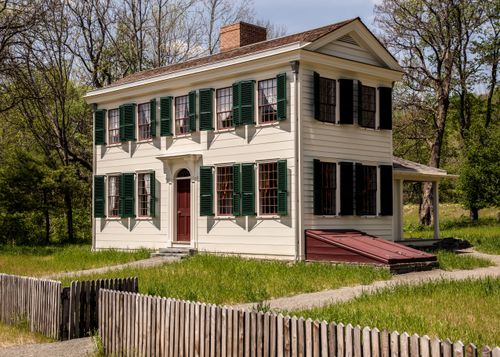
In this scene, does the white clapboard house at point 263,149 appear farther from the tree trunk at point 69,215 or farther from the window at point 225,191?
the tree trunk at point 69,215

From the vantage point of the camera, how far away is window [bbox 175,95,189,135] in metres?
23.8

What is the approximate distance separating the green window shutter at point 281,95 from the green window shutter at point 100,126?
9.65 meters

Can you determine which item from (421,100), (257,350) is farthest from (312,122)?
(421,100)

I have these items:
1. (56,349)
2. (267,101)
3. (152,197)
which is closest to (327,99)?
(267,101)

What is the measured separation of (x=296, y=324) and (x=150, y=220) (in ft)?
61.2

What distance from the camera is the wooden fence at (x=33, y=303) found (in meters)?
10.4

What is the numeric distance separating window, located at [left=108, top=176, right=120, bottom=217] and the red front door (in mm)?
3628

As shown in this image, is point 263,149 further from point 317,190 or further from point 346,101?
point 346,101

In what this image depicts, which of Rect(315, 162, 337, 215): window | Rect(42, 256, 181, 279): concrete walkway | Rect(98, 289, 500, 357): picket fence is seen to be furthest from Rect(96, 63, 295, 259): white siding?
Rect(98, 289, 500, 357): picket fence

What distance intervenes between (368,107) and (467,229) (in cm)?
1441

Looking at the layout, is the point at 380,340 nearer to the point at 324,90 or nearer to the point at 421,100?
the point at 324,90

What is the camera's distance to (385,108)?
2294cm

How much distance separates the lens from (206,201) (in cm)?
2242

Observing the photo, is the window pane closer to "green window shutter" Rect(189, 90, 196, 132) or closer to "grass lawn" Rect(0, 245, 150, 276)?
"green window shutter" Rect(189, 90, 196, 132)
